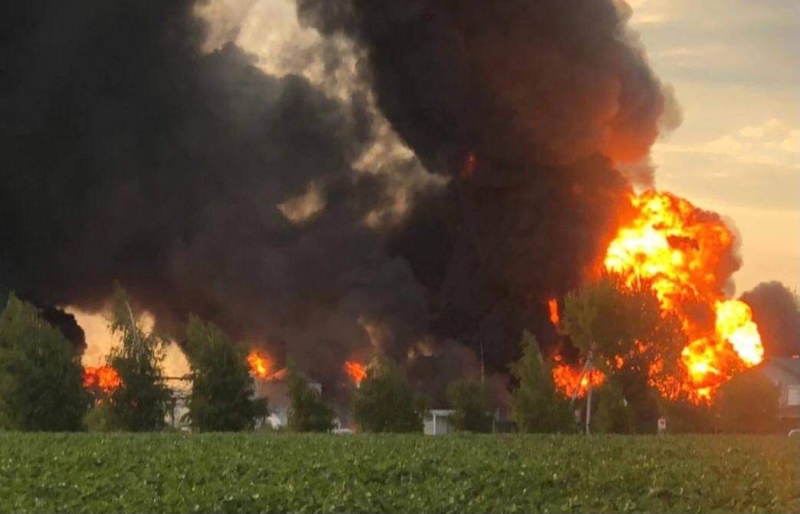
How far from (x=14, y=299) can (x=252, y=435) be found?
15.4 m

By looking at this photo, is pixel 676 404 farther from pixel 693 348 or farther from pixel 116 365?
pixel 116 365

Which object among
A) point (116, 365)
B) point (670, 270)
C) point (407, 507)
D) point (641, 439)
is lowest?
point (407, 507)

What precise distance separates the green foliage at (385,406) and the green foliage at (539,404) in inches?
164

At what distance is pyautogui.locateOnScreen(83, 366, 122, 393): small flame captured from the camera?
173 ft

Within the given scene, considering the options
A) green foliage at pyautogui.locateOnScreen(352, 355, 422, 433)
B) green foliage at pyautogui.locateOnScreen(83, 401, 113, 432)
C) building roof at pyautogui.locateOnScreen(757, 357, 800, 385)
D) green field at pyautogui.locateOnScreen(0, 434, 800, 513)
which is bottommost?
green field at pyautogui.locateOnScreen(0, 434, 800, 513)

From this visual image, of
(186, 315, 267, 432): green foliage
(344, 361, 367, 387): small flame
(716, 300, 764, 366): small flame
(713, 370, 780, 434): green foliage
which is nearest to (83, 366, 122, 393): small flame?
(186, 315, 267, 432): green foliage

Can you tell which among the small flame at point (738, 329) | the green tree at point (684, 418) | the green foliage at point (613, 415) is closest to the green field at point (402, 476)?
the green foliage at point (613, 415)

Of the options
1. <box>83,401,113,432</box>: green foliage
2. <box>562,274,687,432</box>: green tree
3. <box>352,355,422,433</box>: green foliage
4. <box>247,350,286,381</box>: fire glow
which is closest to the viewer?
<box>83,401,113,432</box>: green foliage

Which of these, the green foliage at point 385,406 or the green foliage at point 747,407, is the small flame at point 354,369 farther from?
the green foliage at point 747,407

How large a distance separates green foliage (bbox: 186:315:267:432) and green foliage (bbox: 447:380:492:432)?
8013 millimetres

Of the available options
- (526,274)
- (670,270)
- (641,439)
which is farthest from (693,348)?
(641,439)

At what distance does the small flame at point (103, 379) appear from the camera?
173 feet

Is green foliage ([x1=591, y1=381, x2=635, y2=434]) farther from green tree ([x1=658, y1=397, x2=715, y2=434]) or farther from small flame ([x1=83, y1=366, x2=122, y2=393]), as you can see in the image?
small flame ([x1=83, y1=366, x2=122, y2=393])

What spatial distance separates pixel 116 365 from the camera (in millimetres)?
51250
